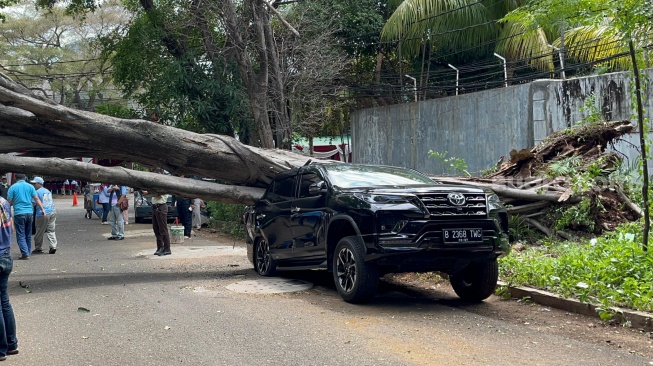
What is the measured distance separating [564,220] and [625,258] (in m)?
3.69

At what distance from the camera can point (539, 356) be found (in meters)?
6.59

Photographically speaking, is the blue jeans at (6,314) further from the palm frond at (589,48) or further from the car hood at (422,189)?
the palm frond at (589,48)

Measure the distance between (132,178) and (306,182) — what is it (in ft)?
11.7

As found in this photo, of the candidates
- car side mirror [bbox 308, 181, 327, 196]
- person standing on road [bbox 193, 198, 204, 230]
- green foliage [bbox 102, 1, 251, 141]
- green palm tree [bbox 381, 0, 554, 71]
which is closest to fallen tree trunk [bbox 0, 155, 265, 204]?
car side mirror [bbox 308, 181, 327, 196]

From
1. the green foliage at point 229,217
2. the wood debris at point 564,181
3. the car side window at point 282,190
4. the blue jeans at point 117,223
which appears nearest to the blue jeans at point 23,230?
the blue jeans at point 117,223

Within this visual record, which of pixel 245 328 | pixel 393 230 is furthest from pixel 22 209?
pixel 393 230

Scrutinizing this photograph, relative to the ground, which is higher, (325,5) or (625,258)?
(325,5)

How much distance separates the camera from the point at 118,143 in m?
12.8

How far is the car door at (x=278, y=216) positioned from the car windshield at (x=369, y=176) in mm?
1042

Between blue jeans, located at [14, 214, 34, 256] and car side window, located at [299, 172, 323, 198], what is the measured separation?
7383 mm

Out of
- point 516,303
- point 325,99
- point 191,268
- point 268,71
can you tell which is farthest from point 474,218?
point 325,99

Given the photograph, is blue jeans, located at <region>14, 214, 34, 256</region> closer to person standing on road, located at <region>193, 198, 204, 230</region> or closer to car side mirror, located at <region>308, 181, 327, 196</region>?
person standing on road, located at <region>193, 198, 204, 230</region>

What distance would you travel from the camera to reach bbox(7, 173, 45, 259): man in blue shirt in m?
15.5

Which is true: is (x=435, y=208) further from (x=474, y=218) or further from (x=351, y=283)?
(x=351, y=283)
